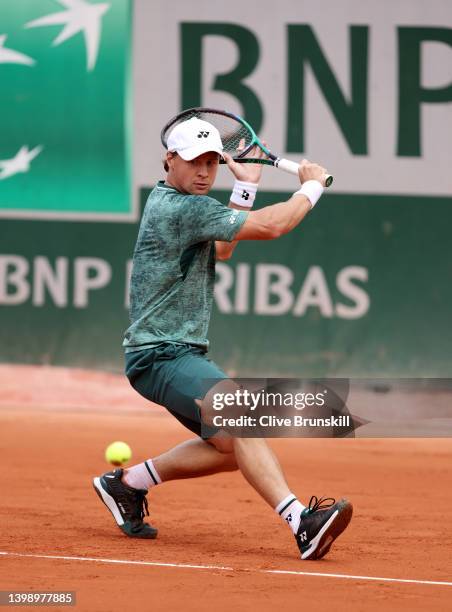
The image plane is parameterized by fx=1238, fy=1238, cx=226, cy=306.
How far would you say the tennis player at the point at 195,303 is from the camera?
465 cm

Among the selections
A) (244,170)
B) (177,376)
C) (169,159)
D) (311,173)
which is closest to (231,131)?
(244,170)

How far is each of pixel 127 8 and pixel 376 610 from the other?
6.32m

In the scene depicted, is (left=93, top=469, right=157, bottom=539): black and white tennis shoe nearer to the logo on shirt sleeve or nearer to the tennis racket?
the logo on shirt sleeve

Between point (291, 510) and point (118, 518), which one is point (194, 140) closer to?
point (291, 510)

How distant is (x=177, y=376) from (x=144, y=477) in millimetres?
644

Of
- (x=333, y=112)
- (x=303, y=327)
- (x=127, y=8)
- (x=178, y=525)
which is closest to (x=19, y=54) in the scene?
(x=127, y=8)

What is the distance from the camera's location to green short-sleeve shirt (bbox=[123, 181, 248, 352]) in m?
4.79

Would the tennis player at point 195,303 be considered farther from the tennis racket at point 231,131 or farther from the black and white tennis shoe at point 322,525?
the tennis racket at point 231,131

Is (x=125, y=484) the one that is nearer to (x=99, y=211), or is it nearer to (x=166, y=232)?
(x=166, y=232)

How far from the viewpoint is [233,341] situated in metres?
9.38

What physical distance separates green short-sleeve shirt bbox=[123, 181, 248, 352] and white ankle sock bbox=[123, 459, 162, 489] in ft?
1.94

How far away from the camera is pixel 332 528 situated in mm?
4602

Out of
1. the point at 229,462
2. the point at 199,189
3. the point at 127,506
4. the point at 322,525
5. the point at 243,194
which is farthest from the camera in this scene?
the point at 127,506

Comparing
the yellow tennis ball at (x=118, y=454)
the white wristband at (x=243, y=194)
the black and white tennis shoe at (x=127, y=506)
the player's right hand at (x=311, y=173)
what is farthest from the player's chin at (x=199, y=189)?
the yellow tennis ball at (x=118, y=454)
